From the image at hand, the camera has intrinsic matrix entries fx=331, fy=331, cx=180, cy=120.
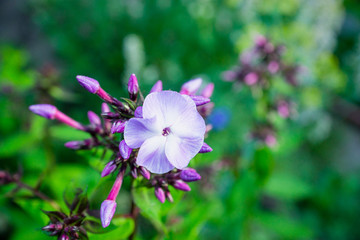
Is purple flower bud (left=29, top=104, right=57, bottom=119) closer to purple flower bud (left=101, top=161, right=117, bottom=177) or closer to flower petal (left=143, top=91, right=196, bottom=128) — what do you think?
purple flower bud (left=101, top=161, right=117, bottom=177)

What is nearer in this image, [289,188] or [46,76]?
[46,76]

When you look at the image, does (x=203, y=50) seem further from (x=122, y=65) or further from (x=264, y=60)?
(x=264, y=60)

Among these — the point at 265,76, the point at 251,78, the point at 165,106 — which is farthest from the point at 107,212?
the point at 265,76

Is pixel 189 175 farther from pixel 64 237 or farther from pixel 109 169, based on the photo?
pixel 64 237

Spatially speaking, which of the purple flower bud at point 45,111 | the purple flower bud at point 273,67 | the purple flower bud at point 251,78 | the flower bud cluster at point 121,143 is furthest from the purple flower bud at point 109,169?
the purple flower bud at point 273,67

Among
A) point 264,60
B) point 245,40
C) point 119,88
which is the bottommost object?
point 119,88

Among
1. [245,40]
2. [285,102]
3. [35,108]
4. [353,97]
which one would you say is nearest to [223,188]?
[285,102]

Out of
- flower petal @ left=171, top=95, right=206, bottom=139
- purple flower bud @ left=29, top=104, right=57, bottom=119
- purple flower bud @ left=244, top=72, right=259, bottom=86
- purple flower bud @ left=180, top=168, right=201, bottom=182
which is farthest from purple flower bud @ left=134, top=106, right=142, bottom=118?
purple flower bud @ left=244, top=72, right=259, bottom=86
